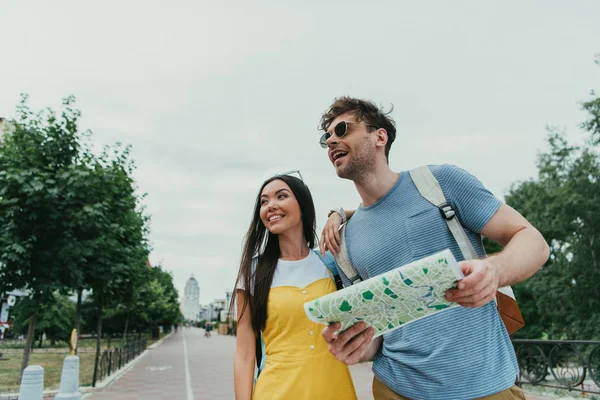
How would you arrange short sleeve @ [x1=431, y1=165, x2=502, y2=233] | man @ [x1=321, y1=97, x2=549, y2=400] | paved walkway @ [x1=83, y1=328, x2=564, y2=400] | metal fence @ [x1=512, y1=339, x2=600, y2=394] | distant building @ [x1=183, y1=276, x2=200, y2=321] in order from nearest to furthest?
1. man @ [x1=321, y1=97, x2=549, y2=400]
2. short sleeve @ [x1=431, y1=165, x2=502, y2=233]
3. metal fence @ [x1=512, y1=339, x2=600, y2=394]
4. paved walkway @ [x1=83, y1=328, x2=564, y2=400]
5. distant building @ [x1=183, y1=276, x2=200, y2=321]

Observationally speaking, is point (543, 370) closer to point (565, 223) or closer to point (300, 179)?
point (300, 179)

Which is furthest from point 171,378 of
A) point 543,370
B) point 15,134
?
point 543,370

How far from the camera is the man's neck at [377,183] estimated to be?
2357mm

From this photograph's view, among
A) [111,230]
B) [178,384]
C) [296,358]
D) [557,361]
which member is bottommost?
[557,361]

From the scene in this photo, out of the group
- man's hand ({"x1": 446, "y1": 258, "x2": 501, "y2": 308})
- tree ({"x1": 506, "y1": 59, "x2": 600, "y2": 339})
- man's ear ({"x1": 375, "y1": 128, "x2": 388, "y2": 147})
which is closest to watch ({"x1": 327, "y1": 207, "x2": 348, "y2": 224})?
man's ear ({"x1": 375, "y1": 128, "x2": 388, "y2": 147})

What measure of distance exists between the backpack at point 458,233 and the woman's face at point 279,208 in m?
0.76

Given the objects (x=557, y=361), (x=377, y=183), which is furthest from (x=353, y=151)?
(x=557, y=361)

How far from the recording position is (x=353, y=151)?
2361 mm

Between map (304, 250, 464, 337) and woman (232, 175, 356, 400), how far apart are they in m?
0.79

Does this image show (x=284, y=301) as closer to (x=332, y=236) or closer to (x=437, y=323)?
(x=332, y=236)

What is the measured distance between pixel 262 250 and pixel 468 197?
1.29 m

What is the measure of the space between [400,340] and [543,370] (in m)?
9.25

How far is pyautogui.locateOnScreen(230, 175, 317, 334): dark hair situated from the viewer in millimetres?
2512

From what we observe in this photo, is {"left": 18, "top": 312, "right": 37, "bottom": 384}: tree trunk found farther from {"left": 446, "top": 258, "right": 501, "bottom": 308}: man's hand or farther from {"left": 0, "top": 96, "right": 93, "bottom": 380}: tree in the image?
{"left": 446, "top": 258, "right": 501, "bottom": 308}: man's hand
